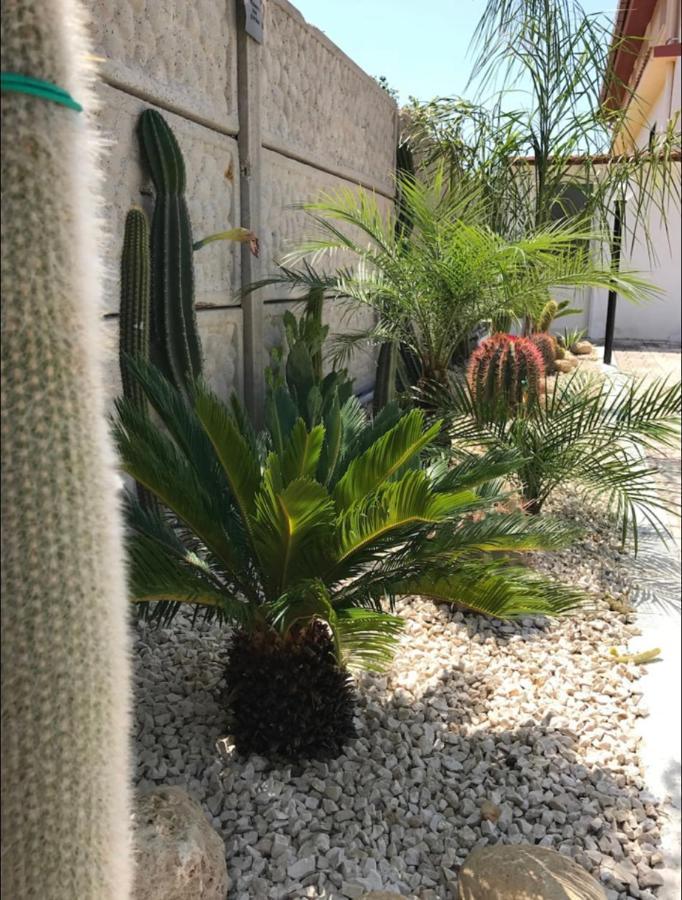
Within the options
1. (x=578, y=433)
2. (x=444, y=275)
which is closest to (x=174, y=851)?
(x=578, y=433)

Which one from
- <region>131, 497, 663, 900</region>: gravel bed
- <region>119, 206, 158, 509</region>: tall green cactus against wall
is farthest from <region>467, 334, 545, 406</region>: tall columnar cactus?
<region>119, 206, 158, 509</region>: tall green cactus against wall

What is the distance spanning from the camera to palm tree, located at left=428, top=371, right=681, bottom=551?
4.43 m

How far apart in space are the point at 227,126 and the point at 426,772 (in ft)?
13.2

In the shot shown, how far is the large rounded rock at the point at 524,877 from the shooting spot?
2109 mm

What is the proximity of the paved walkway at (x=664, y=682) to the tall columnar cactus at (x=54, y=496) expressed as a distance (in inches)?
84.3

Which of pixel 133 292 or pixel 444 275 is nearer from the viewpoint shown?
pixel 133 292

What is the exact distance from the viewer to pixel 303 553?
259 centimetres

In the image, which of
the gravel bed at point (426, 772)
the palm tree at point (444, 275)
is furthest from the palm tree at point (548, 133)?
the gravel bed at point (426, 772)

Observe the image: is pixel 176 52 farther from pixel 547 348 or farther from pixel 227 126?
pixel 547 348

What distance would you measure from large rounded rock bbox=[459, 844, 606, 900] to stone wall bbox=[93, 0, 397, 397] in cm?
266

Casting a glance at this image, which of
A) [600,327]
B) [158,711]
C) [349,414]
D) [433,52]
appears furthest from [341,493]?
[600,327]

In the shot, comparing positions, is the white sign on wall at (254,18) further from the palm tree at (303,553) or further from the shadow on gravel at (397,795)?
the shadow on gravel at (397,795)

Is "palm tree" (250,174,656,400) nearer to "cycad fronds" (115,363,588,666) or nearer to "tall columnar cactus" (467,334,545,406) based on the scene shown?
"tall columnar cactus" (467,334,545,406)

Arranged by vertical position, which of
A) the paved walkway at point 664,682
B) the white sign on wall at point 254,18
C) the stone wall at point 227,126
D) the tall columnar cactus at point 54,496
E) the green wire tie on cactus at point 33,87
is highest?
the white sign on wall at point 254,18
